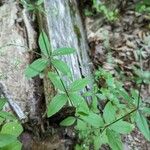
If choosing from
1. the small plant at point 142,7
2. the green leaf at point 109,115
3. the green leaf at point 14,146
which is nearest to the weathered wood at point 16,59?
the green leaf at point 14,146

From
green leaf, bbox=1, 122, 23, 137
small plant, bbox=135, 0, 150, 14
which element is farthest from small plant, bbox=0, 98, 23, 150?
small plant, bbox=135, 0, 150, 14

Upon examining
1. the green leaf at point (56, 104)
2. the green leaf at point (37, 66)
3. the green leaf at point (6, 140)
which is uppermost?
the green leaf at point (37, 66)

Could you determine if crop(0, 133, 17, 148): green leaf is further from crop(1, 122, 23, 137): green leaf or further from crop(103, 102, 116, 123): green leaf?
crop(103, 102, 116, 123): green leaf

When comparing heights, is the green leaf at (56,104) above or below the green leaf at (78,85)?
below

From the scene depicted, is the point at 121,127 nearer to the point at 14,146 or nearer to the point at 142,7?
the point at 14,146

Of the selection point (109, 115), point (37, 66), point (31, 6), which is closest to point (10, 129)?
point (37, 66)

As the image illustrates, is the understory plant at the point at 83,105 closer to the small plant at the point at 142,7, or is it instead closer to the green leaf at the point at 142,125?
the green leaf at the point at 142,125

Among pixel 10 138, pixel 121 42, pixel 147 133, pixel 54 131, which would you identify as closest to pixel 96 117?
pixel 147 133

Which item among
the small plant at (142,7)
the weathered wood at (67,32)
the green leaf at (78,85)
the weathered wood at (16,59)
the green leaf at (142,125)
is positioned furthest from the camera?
the small plant at (142,7)
